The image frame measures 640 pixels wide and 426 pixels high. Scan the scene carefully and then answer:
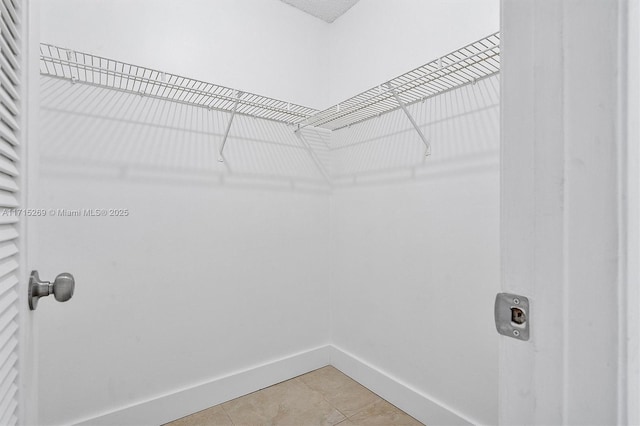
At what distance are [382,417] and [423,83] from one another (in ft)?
5.13

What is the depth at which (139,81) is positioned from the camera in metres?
1.37

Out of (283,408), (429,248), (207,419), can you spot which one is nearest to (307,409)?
(283,408)

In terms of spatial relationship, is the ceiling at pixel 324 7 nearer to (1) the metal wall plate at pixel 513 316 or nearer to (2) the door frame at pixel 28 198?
(2) the door frame at pixel 28 198

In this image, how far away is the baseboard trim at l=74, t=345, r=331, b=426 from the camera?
1402 millimetres

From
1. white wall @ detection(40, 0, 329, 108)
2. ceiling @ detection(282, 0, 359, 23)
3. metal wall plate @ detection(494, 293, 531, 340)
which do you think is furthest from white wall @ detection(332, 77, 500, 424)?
metal wall plate @ detection(494, 293, 531, 340)

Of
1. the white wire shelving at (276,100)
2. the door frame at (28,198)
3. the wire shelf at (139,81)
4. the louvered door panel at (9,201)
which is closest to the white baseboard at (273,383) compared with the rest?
the door frame at (28,198)

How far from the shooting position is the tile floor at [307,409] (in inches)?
59.2

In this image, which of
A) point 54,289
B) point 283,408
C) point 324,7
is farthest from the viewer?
point 324,7

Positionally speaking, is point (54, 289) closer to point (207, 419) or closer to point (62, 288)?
point (62, 288)

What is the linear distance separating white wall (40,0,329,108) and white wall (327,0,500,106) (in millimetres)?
166

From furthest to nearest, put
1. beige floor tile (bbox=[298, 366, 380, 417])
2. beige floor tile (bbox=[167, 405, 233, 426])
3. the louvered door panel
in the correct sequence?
beige floor tile (bbox=[298, 366, 380, 417]), beige floor tile (bbox=[167, 405, 233, 426]), the louvered door panel

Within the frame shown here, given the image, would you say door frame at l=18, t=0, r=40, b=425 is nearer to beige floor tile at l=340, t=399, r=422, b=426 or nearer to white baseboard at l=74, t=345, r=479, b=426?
white baseboard at l=74, t=345, r=479, b=426

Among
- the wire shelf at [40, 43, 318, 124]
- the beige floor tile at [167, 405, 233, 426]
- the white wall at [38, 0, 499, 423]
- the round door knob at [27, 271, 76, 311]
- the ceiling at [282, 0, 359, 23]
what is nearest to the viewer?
the round door knob at [27, 271, 76, 311]

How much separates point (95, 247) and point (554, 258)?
159cm
